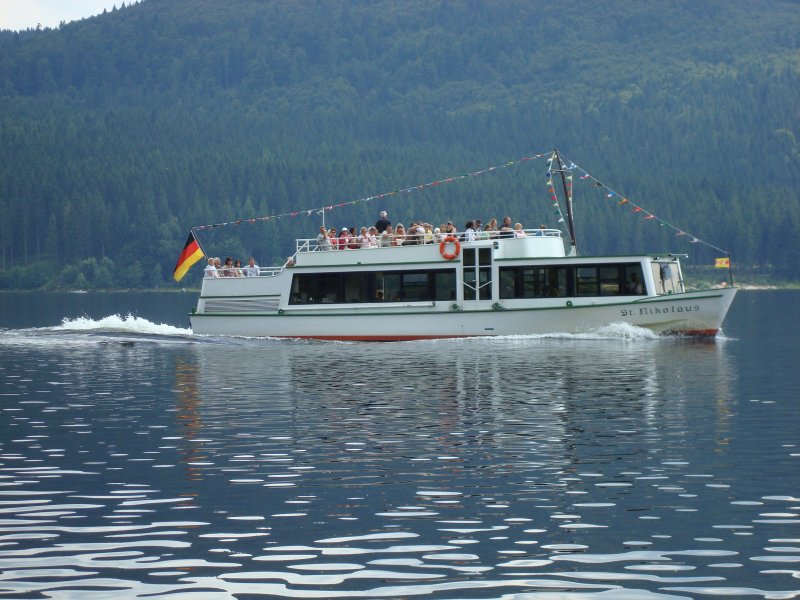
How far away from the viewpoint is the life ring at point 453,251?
176ft

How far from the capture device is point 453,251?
176 feet

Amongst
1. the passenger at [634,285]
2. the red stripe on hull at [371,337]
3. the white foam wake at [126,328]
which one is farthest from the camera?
the white foam wake at [126,328]

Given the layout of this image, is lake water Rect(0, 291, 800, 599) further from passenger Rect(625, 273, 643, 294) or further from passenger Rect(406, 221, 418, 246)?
passenger Rect(406, 221, 418, 246)

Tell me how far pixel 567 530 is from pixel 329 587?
3.93 m

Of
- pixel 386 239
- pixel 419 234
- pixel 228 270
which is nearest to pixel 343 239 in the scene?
pixel 386 239

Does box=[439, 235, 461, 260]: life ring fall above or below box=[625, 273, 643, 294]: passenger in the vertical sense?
above

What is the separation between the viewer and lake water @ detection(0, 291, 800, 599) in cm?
1531

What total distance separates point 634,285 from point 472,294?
641 cm

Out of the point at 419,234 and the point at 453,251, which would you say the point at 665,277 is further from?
the point at 419,234

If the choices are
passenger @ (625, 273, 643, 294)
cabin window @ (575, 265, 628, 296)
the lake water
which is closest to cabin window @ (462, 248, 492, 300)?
cabin window @ (575, 265, 628, 296)

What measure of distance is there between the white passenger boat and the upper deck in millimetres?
41

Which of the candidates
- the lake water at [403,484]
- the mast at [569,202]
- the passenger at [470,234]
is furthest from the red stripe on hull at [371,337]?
the lake water at [403,484]

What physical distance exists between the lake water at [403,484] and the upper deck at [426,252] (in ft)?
46.2

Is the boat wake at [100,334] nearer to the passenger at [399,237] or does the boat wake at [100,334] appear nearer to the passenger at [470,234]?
the passenger at [399,237]
